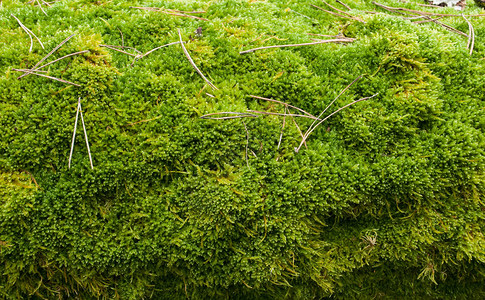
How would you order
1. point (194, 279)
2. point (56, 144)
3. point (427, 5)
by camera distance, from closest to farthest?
1. point (56, 144)
2. point (194, 279)
3. point (427, 5)

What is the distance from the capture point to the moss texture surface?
2.44 m

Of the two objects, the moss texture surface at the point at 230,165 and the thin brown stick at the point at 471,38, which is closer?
the moss texture surface at the point at 230,165

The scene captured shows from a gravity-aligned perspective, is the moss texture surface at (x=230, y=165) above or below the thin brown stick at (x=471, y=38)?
below

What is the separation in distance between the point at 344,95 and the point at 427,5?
2.08 metres

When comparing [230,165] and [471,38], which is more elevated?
[471,38]

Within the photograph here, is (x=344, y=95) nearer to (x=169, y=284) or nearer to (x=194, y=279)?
(x=194, y=279)

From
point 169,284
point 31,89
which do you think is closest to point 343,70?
point 169,284

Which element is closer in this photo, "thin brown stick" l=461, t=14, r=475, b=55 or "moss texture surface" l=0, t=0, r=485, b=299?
"moss texture surface" l=0, t=0, r=485, b=299

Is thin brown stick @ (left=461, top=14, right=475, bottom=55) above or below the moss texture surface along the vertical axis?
above

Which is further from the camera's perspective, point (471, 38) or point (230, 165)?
point (471, 38)

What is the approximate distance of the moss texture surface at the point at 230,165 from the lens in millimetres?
2439

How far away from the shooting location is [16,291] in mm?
2531

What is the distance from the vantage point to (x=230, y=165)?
2.54m

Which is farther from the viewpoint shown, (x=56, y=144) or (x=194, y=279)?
(x=194, y=279)
